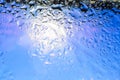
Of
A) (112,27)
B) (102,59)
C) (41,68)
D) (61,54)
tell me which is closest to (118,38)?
(112,27)

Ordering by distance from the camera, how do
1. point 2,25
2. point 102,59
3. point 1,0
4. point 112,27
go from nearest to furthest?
point 102,59 → point 2,25 → point 112,27 → point 1,0

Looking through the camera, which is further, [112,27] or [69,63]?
[112,27]

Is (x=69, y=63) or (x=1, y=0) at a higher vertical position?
(x=1, y=0)

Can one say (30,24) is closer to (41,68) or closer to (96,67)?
(41,68)

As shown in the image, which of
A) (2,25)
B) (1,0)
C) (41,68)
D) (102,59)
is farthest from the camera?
(1,0)

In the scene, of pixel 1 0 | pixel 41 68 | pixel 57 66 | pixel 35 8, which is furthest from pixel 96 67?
pixel 1 0

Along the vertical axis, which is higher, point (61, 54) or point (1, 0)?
point (1, 0)

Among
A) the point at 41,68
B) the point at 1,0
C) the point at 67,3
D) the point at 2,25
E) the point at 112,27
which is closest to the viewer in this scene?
the point at 41,68

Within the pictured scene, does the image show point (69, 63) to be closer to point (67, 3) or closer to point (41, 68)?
point (41, 68)

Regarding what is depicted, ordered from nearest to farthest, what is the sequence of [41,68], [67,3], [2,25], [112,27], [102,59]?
[41,68], [102,59], [2,25], [112,27], [67,3]
